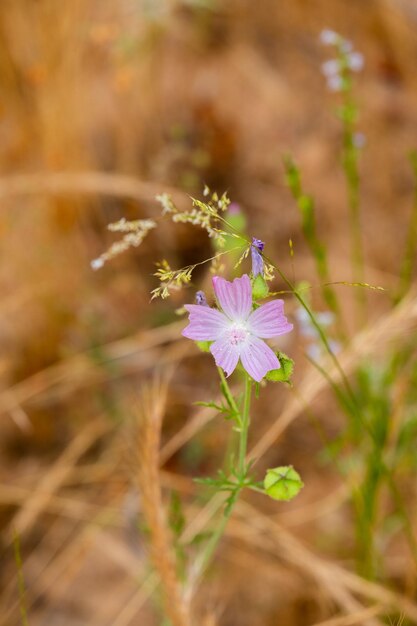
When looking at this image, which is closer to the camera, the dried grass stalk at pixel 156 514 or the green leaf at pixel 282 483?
the green leaf at pixel 282 483

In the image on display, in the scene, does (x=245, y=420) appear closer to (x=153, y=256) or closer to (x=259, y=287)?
(x=259, y=287)

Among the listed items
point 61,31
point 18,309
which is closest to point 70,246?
point 18,309

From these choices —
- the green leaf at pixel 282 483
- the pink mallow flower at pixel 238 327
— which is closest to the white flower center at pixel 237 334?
the pink mallow flower at pixel 238 327

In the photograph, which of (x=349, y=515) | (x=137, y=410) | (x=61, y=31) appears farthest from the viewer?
(x=61, y=31)

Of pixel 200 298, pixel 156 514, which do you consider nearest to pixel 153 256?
pixel 156 514

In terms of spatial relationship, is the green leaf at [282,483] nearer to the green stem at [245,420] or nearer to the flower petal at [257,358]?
the green stem at [245,420]

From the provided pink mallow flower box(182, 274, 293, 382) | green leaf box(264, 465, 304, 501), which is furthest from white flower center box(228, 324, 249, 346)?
green leaf box(264, 465, 304, 501)

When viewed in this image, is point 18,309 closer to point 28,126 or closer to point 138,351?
point 138,351
